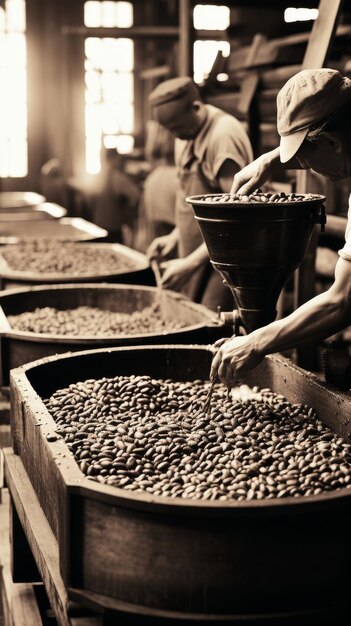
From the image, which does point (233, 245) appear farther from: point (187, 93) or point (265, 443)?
point (187, 93)

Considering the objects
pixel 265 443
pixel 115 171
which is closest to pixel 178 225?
pixel 265 443

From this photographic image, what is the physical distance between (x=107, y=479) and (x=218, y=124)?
8.92 ft

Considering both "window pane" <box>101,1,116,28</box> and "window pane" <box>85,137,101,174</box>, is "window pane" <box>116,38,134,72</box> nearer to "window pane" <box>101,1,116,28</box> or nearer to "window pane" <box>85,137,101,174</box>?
"window pane" <box>101,1,116,28</box>

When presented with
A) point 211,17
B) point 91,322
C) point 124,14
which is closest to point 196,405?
point 91,322

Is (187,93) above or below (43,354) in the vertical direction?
above

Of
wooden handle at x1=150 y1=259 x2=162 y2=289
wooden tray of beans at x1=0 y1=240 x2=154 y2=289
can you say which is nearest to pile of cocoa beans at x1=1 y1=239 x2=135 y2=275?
wooden tray of beans at x1=0 y1=240 x2=154 y2=289

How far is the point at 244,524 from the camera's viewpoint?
72.6 inches

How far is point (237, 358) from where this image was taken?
2445 millimetres

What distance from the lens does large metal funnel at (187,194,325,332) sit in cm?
271

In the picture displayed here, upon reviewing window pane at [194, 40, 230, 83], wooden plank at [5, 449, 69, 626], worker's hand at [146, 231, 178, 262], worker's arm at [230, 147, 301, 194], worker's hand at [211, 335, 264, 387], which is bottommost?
wooden plank at [5, 449, 69, 626]

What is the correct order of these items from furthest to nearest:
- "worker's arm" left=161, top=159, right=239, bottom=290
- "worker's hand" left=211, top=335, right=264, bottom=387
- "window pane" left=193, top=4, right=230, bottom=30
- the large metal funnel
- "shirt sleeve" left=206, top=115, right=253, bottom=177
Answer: "window pane" left=193, top=4, right=230, bottom=30
"shirt sleeve" left=206, top=115, right=253, bottom=177
"worker's arm" left=161, top=159, right=239, bottom=290
the large metal funnel
"worker's hand" left=211, top=335, right=264, bottom=387

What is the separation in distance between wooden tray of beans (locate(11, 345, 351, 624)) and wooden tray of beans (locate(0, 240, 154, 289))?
6.55 ft

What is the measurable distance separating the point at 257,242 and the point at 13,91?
485 inches

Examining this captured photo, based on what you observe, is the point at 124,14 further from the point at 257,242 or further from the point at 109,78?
the point at 257,242
